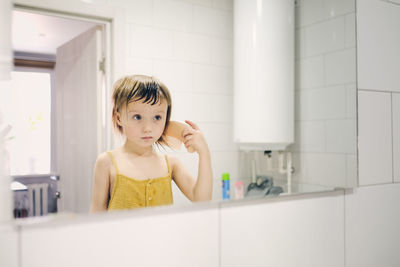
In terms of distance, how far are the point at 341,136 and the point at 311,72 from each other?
8.1 inches

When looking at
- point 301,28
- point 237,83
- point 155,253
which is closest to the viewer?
point 155,253

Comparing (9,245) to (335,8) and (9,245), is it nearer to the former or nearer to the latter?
(9,245)

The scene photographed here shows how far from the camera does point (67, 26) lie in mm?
663

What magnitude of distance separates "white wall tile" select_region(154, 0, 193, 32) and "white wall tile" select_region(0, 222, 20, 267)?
0.49 metres

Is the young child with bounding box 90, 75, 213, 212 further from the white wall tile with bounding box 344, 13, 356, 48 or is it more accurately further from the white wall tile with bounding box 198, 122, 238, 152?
the white wall tile with bounding box 344, 13, 356, 48

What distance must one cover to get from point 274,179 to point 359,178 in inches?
12.1

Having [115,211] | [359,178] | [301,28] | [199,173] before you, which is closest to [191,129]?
[199,173]

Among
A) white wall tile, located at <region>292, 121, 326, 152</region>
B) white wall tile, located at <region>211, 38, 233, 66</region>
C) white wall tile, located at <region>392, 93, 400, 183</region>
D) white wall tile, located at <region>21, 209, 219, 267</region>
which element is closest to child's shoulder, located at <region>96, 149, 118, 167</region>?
white wall tile, located at <region>21, 209, 219, 267</region>

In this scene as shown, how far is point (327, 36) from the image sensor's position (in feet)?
3.36

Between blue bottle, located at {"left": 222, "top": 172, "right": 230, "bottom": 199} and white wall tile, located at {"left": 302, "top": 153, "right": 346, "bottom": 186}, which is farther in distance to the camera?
white wall tile, located at {"left": 302, "top": 153, "right": 346, "bottom": 186}

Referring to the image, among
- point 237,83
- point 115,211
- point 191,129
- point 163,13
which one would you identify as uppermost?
point 163,13

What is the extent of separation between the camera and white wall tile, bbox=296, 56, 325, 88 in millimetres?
982

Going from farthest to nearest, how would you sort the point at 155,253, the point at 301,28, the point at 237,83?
the point at 301,28, the point at 237,83, the point at 155,253

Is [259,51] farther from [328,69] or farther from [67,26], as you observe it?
[67,26]
